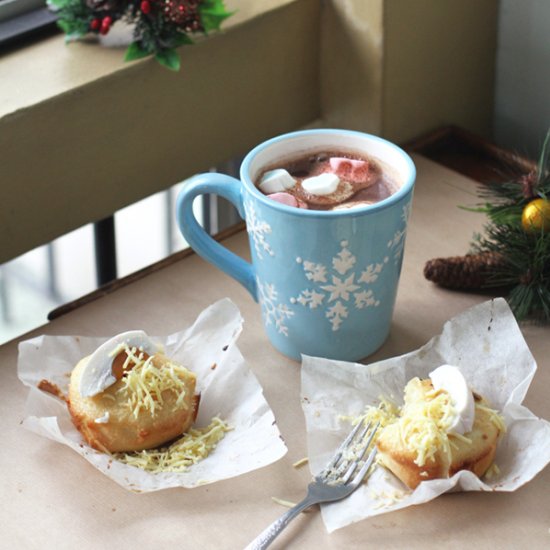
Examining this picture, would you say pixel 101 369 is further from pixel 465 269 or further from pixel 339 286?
pixel 465 269

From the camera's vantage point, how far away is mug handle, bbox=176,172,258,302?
0.81 m

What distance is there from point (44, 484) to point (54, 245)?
3.52 ft

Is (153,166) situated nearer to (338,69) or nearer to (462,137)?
(338,69)

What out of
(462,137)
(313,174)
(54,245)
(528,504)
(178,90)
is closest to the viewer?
(528,504)

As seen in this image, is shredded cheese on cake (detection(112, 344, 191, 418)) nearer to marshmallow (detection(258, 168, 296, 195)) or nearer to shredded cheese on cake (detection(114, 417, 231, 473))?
shredded cheese on cake (detection(114, 417, 231, 473))

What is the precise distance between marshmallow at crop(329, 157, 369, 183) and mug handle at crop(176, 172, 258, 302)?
9cm

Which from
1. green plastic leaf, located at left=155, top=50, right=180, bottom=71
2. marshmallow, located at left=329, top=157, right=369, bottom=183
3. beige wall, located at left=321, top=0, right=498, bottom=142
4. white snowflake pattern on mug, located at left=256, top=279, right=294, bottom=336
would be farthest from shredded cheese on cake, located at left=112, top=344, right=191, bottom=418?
beige wall, located at left=321, top=0, right=498, bottom=142

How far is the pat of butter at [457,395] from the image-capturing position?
705mm

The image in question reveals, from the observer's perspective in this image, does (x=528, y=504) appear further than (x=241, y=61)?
No

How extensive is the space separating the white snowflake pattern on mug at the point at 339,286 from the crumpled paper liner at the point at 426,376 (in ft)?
0.15

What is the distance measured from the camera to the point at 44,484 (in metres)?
0.73

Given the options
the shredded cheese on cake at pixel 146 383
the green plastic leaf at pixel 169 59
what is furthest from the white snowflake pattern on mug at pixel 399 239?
the green plastic leaf at pixel 169 59

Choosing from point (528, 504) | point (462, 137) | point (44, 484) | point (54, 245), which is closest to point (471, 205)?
point (462, 137)

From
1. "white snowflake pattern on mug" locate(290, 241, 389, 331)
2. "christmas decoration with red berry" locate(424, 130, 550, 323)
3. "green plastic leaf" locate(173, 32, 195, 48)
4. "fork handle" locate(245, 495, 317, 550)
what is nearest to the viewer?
"fork handle" locate(245, 495, 317, 550)
